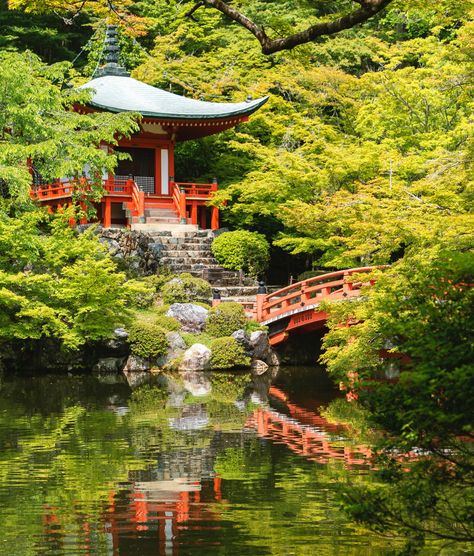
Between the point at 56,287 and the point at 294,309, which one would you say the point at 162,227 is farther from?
the point at 56,287

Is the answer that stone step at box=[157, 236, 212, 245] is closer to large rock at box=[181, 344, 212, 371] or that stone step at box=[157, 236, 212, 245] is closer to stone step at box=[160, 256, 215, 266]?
stone step at box=[160, 256, 215, 266]

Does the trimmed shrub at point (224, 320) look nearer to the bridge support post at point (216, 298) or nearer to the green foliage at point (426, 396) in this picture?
the bridge support post at point (216, 298)

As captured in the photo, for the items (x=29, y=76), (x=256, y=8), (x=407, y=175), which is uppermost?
(x=256, y=8)

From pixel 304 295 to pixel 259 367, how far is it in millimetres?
1960

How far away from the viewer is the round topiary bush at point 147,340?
69.2ft

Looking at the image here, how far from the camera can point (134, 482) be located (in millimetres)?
10727

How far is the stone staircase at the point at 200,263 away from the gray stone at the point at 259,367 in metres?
1.98

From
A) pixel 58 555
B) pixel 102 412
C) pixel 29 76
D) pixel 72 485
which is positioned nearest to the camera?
pixel 58 555

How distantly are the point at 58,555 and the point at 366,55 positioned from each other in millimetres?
26465

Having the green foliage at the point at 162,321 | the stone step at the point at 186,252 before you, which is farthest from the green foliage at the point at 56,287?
the stone step at the point at 186,252

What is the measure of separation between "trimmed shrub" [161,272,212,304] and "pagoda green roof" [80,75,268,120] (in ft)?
17.3

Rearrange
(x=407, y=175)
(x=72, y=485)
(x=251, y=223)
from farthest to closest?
(x=251, y=223), (x=407, y=175), (x=72, y=485)

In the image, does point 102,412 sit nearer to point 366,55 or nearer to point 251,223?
point 251,223

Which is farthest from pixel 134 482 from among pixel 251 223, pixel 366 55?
pixel 366 55
